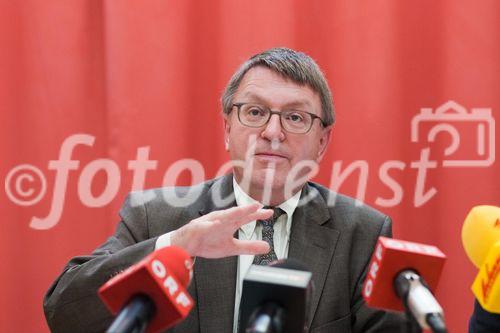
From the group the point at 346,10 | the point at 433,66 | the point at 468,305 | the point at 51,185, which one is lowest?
the point at 468,305

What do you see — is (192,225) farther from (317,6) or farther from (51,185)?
(317,6)

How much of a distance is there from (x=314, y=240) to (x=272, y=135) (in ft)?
1.02

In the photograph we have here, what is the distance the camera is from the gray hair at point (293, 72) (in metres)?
1.72

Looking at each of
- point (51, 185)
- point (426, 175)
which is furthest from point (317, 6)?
point (51, 185)

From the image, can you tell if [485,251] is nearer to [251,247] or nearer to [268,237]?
[251,247]

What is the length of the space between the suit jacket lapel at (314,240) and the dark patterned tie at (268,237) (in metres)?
0.05

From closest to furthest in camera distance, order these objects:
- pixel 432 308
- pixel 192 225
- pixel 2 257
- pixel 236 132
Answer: pixel 432 308 < pixel 192 225 < pixel 236 132 < pixel 2 257

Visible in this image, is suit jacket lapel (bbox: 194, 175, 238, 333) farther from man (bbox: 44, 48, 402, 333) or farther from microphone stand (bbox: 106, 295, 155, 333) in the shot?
microphone stand (bbox: 106, 295, 155, 333)

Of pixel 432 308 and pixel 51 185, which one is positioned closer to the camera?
pixel 432 308

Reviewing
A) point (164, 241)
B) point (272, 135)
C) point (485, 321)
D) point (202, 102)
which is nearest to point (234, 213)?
point (164, 241)

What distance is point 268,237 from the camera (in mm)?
1685

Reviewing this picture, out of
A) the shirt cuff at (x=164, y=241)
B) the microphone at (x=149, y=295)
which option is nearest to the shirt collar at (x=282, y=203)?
the shirt cuff at (x=164, y=241)

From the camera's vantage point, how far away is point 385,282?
102cm

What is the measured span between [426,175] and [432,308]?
4.88 feet
